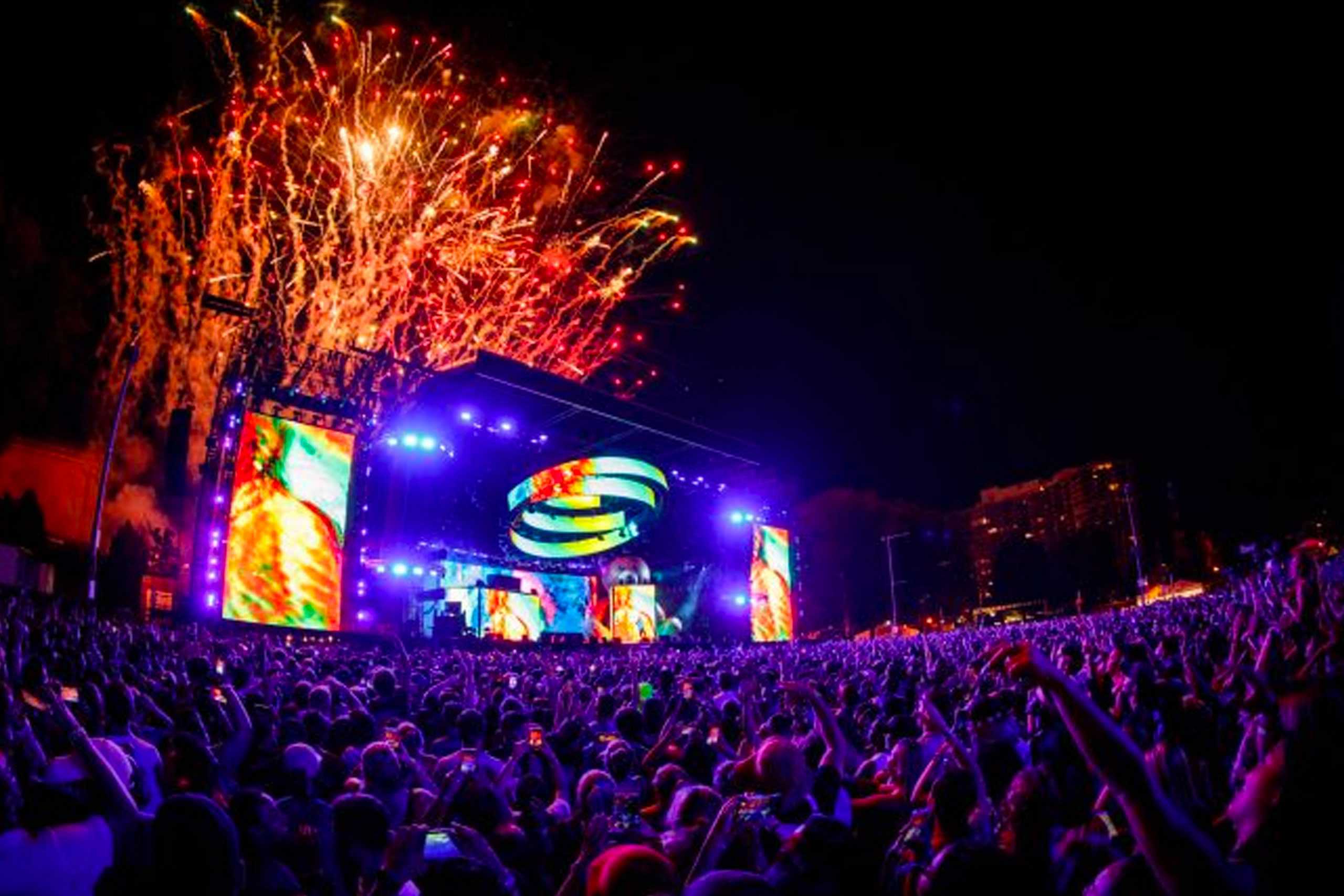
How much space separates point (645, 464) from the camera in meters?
35.0

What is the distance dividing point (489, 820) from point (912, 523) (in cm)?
8919

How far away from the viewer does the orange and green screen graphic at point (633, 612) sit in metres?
41.0

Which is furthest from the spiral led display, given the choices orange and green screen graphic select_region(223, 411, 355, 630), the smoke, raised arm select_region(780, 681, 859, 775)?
raised arm select_region(780, 681, 859, 775)

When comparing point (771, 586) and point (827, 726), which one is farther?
point (771, 586)

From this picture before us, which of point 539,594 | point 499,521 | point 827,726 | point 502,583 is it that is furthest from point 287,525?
point 827,726

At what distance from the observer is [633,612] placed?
4144 centimetres

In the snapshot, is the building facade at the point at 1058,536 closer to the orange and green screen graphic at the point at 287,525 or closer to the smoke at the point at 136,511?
the orange and green screen graphic at the point at 287,525

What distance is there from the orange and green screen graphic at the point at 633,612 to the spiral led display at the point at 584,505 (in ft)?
9.69

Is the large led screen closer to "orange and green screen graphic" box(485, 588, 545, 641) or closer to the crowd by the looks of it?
"orange and green screen graphic" box(485, 588, 545, 641)

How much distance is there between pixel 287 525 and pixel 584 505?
48.6 ft

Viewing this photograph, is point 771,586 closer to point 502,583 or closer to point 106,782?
point 502,583

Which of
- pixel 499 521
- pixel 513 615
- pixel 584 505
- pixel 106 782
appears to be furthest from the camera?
pixel 584 505

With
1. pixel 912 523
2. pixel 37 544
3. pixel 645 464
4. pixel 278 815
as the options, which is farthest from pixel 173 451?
pixel 912 523

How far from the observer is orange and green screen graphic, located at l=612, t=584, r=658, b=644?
41.0 metres
